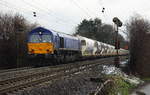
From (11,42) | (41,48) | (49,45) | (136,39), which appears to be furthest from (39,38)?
(136,39)

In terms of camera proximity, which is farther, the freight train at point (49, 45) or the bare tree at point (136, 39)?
the bare tree at point (136, 39)

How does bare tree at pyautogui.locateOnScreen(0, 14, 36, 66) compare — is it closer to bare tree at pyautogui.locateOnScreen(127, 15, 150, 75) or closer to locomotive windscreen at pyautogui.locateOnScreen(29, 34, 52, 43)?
locomotive windscreen at pyautogui.locateOnScreen(29, 34, 52, 43)

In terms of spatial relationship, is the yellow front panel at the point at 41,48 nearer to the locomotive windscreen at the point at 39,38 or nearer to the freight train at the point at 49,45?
the freight train at the point at 49,45

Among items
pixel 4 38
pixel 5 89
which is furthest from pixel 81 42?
pixel 5 89

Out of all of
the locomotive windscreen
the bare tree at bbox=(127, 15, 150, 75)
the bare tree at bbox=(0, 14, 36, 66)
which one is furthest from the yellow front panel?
the bare tree at bbox=(127, 15, 150, 75)

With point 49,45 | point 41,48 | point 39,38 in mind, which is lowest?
point 41,48

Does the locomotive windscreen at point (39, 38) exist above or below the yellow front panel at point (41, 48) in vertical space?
above

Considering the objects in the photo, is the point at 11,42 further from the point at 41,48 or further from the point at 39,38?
the point at 41,48

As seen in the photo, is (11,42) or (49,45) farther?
(11,42)

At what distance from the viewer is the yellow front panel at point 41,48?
26.6m

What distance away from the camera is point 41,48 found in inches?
1057

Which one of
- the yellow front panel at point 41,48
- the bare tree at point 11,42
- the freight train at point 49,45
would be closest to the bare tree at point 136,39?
the freight train at point 49,45

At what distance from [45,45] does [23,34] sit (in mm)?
11223

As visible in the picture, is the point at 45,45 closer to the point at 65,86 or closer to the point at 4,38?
the point at 4,38
